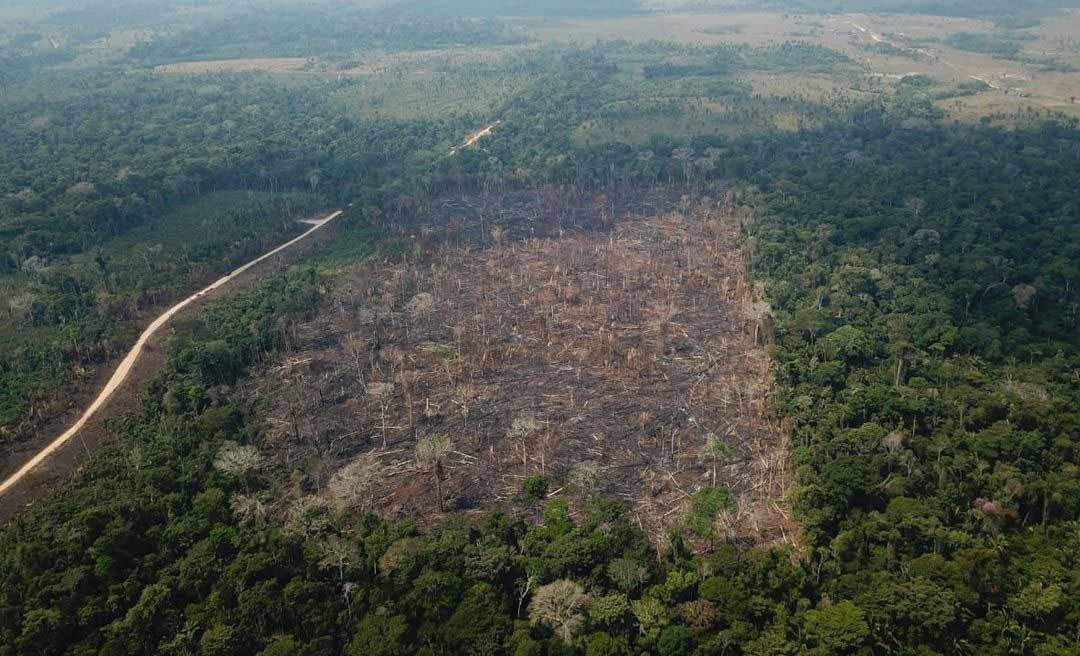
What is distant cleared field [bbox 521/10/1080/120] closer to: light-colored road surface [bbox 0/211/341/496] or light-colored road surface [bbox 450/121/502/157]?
light-colored road surface [bbox 450/121/502/157]

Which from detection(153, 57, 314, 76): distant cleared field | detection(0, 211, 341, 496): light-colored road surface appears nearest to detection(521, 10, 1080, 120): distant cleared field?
detection(153, 57, 314, 76): distant cleared field

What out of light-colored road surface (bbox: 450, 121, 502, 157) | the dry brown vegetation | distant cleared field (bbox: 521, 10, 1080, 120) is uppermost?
distant cleared field (bbox: 521, 10, 1080, 120)

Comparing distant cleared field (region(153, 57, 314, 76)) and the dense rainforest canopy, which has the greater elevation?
distant cleared field (region(153, 57, 314, 76))

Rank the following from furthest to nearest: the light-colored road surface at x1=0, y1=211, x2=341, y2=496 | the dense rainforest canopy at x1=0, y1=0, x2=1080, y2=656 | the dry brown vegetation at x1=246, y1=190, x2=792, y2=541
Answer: the light-colored road surface at x1=0, y1=211, x2=341, y2=496, the dry brown vegetation at x1=246, y1=190, x2=792, y2=541, the dense rainforest canopy at x1=0, y1=0, x2=1080, y2=656

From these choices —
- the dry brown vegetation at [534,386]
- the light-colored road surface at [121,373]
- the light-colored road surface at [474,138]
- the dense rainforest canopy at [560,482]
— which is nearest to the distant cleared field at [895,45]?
the dense rainforest canopy at [560,482]

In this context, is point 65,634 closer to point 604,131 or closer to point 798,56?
point 604,131

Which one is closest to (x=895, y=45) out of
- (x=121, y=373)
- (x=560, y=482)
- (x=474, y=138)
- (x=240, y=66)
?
(x=474, y=138)

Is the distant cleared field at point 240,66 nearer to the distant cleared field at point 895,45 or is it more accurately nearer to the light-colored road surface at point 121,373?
the distant cleared field at point 895,45
